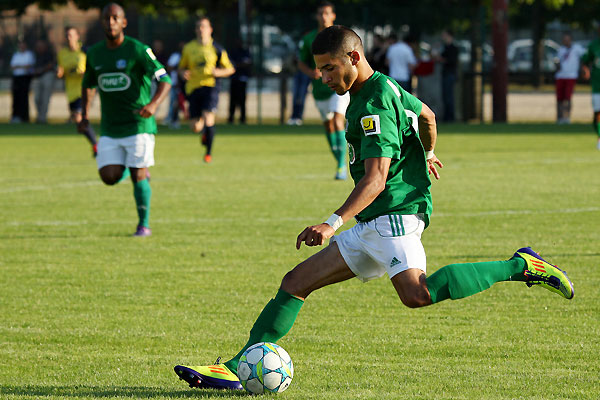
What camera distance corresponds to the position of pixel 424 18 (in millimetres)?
39656

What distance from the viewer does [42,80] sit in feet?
91.1

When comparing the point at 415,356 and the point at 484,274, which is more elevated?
the point at 484,274

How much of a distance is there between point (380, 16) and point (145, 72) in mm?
20110

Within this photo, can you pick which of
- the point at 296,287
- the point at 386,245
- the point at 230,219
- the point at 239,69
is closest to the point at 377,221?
the point at 386,245

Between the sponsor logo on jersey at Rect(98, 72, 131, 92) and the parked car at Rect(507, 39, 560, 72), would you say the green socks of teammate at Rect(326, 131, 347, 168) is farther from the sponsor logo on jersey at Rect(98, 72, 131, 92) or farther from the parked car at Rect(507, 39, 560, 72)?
the parked car at Rect(507, 39, 560, 72)

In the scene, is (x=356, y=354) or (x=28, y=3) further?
(x=28, y=3)

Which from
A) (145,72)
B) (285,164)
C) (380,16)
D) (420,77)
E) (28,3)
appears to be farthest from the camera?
(28,3)

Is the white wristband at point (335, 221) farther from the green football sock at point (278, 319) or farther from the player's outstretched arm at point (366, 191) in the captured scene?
the green football sock at point (278, 319)

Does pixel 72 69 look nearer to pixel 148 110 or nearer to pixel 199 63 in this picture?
pixel 199 63

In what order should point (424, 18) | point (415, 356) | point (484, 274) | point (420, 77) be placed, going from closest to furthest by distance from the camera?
point (484, 274) < point (415, 356) < point (420, 77) < point (424, 18)

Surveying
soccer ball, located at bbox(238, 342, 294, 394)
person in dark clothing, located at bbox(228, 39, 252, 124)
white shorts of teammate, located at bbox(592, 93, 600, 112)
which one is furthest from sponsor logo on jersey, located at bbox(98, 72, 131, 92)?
person in dark clothing, located at bbox(228, 39, 252, 124)

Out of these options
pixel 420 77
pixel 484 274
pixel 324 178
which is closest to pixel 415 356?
pixel 484 274

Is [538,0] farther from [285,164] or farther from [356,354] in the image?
[356,354]

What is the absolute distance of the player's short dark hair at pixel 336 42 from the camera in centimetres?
473
